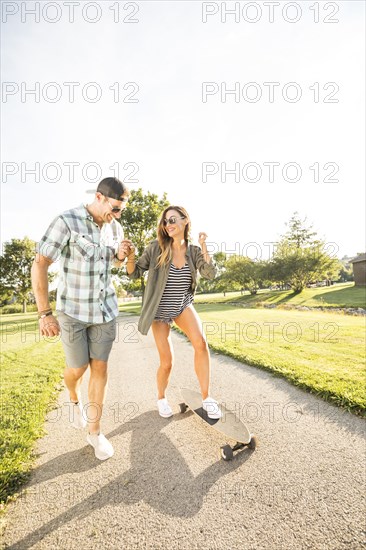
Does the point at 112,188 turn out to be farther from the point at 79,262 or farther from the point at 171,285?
the point at 171,285

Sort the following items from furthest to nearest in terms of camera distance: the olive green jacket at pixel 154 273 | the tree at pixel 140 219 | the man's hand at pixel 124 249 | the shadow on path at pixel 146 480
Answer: the tree at pixel 140 219 < the olive green jacket at pixel 154 273 < the man's hand at pixel 124 249 < the shadow on path at pixel 146 480

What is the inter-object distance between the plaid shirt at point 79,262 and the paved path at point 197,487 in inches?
58.5

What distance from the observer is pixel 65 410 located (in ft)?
14.0

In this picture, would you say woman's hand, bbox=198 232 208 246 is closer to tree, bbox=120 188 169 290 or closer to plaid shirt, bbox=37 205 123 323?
plaid shirt, bbox=37 205 123 323

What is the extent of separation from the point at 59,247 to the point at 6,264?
3810cm

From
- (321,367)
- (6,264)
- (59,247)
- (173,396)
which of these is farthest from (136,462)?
(6,264)

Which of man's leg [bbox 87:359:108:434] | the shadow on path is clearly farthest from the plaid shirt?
the shadow on path

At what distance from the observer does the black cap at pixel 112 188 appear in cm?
305

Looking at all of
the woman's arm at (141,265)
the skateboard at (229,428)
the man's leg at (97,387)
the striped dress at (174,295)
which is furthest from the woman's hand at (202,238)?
the skateboard at (229,428)

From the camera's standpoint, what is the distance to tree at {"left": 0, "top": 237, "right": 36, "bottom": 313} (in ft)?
114

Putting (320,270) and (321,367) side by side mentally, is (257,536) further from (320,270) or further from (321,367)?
(320,270)

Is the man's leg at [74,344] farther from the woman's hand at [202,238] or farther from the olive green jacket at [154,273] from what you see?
the woman's hand at [202,238]

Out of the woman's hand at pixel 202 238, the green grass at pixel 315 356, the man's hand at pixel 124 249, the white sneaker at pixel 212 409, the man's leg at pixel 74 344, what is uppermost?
the woman's hand at pixel 202 238

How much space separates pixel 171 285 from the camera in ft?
12.2
